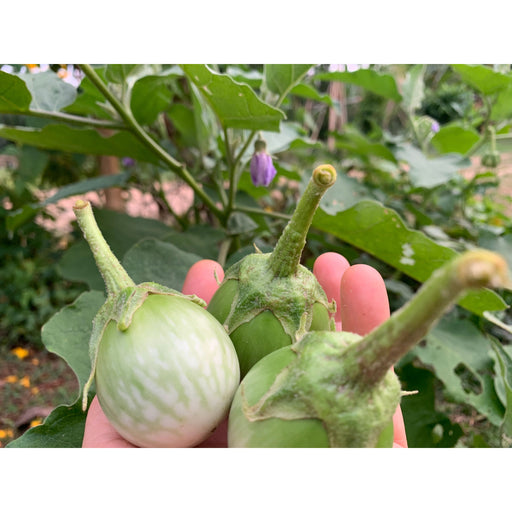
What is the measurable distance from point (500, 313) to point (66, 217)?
1.77 metres

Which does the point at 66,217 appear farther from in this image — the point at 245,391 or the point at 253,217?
the point at 245,391

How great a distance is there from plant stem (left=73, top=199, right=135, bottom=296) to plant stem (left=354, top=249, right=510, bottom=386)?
0.25 metres

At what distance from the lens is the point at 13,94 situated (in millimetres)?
696

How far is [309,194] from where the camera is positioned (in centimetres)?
40

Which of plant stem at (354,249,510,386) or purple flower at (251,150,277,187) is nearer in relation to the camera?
plant stem at (354,249,510,386)

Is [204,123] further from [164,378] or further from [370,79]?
[164,378]

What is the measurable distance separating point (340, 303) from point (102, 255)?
275mm

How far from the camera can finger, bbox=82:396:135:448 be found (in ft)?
1.43

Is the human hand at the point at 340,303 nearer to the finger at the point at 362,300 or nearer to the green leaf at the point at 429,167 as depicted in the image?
the finger at the point at 362,300

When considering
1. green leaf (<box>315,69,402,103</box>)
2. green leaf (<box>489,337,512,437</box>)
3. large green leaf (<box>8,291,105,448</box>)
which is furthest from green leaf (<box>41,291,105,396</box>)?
green leaf (<box>315,69,402,103</box>)

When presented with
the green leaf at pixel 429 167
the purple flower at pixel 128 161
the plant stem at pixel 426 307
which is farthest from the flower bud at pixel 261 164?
the purple flower at pixel 128 161

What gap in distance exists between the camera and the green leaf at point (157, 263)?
797mm

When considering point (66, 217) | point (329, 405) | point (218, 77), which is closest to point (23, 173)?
point (66, 217)

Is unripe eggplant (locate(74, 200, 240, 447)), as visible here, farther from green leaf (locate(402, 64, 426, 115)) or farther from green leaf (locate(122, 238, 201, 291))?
green leaf (locate(402, 64, 426, 115))
